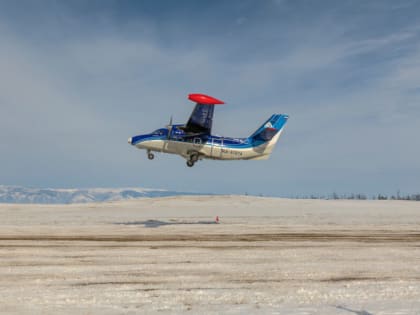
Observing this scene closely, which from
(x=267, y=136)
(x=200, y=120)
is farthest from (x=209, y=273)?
(x=267, y=136)

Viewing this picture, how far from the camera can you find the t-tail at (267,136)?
36.0 meters

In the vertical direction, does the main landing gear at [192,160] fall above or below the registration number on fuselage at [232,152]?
below

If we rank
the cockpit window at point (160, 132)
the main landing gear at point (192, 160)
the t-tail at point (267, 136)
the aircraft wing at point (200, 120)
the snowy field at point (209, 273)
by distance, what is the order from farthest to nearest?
the t-tail at point (267, 136)
the cockpit window at point (160, 132)
the main landing gear at point (192, 160)
the aircraft wing at point (200, 120)
the snowy field at point (209, 273)

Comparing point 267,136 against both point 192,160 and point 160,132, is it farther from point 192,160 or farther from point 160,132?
point 160,132

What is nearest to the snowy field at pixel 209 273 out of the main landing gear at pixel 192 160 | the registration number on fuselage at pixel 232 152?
the main landing gear at pixel 192 160

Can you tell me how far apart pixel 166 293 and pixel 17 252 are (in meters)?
11.4

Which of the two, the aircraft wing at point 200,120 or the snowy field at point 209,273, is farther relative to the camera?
the aircraft wing at point 200,120

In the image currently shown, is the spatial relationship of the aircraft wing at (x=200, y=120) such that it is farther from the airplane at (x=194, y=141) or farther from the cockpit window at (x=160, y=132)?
the cockpit window at (x=160, y=132)

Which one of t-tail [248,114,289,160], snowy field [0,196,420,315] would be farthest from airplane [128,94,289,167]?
snowy field [0,196,420,315]

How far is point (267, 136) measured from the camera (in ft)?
119

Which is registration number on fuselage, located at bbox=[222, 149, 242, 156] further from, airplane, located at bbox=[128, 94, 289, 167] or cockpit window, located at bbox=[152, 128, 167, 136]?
cockpit window, located at bbox=[152, 128, 167, 136]

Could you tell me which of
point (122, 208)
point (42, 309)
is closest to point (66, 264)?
point (42, 309)

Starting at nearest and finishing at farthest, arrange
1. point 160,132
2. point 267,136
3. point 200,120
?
point 200,120, point 160,132, point 267,136

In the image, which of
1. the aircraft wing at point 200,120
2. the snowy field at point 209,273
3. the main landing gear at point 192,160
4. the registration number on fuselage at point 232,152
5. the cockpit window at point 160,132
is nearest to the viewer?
the snowy field at point 209,273
